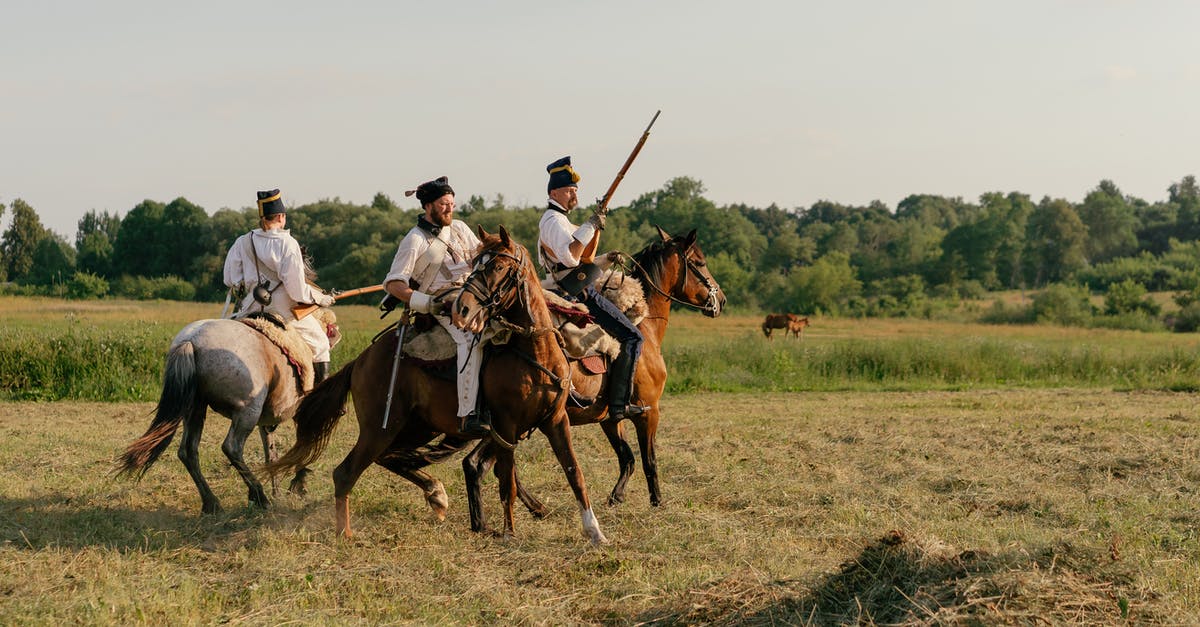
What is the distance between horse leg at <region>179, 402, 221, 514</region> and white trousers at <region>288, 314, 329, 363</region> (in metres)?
1.14

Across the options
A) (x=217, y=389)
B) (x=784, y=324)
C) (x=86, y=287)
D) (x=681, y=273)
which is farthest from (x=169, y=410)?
(x=86, y=287)

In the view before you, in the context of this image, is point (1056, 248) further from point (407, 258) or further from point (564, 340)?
point (407, 258)

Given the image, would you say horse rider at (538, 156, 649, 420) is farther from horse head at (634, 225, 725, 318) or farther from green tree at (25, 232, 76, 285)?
green tree at (25, 232, 76, 285)

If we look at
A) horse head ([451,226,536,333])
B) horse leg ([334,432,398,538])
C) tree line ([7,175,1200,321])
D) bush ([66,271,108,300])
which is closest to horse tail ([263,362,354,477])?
horse leg ([334,432,398,538])

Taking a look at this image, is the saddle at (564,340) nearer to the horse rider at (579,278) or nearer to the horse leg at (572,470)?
the horse rider at (579,278)

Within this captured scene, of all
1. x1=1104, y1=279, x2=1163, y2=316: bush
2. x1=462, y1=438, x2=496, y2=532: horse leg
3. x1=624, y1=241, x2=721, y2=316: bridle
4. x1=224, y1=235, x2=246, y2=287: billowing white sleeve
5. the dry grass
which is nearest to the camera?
the dry grass

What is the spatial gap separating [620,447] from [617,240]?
39758mm

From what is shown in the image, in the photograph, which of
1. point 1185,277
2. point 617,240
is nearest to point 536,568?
point 617,240

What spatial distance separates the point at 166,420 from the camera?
25.5 ft

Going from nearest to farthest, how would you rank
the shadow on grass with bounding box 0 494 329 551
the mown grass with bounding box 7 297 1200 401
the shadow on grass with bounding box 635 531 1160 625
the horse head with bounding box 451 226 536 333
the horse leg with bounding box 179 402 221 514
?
the shadow on grass with bounding box 635 531 1160 625 → the horse head with bounding box 451 226 536 333 → the shadow on grass with bounding box 0 494 329 551 → the horse leg with bounding box 179 402 221 514 → the mown grass with bounding box 7 297 1200 401

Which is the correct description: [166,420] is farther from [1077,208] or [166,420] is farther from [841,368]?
[1077,208]

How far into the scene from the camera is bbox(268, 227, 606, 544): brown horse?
272 inches

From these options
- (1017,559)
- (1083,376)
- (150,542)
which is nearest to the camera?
(1017,559)

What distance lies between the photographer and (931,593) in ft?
17.1
